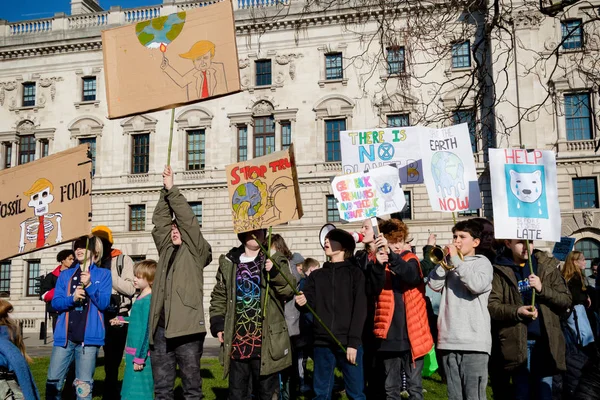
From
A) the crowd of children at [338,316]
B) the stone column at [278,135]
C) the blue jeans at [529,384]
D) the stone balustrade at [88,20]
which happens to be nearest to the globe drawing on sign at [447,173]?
the crowd of children at [338,316]

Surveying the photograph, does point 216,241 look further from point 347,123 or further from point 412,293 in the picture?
point 412,293

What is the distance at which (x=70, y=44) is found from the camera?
112 feet

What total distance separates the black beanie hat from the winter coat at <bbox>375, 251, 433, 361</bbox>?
1.64 ft

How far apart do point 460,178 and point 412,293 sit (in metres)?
1.99

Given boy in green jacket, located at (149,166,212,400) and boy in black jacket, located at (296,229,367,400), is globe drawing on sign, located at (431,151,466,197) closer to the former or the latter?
boy in black jacket, located at (296,229,367,400)

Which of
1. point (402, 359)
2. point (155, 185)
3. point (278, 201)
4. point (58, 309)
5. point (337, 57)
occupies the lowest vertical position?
point (402, 359)

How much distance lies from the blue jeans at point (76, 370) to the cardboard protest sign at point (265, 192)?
6.87ft

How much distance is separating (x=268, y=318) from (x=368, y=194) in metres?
2.01

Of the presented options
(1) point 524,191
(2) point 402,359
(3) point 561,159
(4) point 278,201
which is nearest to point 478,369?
(2) point 402,359

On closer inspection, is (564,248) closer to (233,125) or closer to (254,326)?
(254,326)

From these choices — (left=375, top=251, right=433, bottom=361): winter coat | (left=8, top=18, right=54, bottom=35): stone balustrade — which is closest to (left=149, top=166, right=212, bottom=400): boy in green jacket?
(left=375, top=251, right=433, bottom=361): winter coat

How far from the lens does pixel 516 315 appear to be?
222 inches

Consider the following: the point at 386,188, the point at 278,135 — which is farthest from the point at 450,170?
the point at 278,135

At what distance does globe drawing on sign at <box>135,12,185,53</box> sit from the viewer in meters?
6.17
